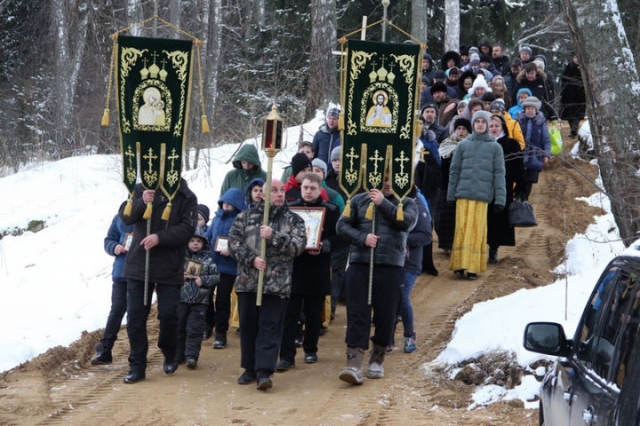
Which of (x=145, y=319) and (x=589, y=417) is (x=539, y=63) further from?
(x=589, y=417)

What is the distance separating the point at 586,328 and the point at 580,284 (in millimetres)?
5356

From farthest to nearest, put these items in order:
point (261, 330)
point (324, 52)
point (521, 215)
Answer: point (324, 52)
point (521, 215)
point (261, 330)

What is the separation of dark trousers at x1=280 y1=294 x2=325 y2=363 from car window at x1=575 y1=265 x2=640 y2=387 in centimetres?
510

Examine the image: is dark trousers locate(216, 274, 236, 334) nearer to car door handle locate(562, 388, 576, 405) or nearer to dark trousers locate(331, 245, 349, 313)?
dark trousers locate(331, 245, 349, 313)

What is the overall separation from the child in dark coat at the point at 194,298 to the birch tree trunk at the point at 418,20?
57.6 feet

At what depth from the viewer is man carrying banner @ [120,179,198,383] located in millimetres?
9492

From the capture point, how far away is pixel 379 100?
10.0 meters

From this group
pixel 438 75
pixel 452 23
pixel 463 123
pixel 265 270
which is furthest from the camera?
pixel 452 23

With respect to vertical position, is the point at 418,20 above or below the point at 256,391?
above

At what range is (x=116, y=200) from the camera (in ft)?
60.9

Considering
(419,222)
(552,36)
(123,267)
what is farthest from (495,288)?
(552,36)

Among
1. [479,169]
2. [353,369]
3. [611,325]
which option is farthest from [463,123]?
[611,325]

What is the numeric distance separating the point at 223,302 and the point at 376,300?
210 centimetres

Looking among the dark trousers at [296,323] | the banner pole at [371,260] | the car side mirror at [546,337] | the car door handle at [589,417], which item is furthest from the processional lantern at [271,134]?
the car door handle at [589,417]
